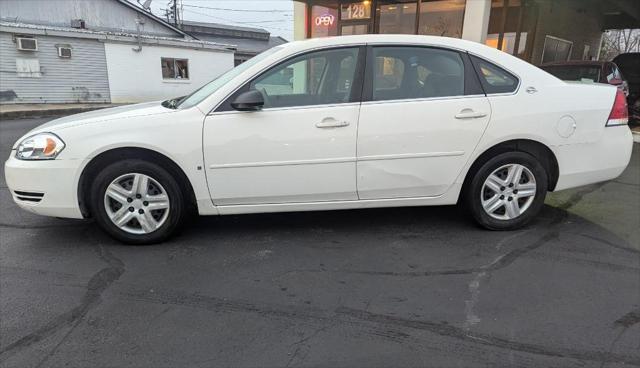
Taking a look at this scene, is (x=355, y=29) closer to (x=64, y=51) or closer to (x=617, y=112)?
(x=617, y=112)

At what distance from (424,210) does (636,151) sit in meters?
5.54

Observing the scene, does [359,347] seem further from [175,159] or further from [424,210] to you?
[424,210]

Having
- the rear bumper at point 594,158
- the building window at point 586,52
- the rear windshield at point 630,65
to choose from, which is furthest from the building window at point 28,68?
the building window at point 586,52

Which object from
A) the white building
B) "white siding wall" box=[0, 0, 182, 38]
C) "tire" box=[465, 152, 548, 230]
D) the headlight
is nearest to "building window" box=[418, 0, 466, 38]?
"tire" box=[465, 152, 548, 230]

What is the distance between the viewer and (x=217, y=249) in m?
3.76

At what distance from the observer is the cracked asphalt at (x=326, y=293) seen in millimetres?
2469

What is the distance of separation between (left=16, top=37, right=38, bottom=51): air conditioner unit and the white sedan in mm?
18487

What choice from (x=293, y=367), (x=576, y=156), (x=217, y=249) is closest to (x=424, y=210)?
(x=576, y=156)

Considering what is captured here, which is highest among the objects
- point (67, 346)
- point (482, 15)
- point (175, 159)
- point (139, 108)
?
point (482, 15)

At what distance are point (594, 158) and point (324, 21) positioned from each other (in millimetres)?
10319

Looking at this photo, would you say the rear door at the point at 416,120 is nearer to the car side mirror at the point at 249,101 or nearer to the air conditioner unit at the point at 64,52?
the car side mirror at the point at 249,101

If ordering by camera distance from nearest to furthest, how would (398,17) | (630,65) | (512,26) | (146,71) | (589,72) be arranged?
(589,72)
(512,26)
(398,17)
(630,65)
(146,71)

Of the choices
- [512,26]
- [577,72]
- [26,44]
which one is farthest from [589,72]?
[26,44]

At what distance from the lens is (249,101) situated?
3.53m
